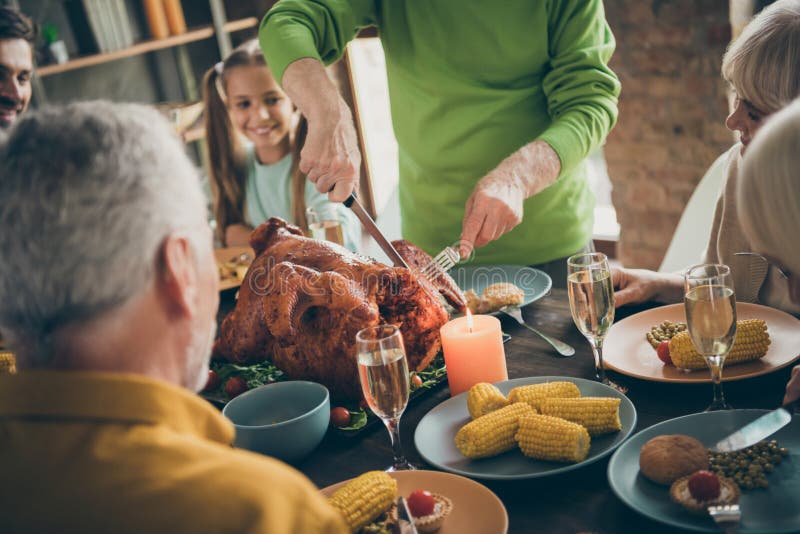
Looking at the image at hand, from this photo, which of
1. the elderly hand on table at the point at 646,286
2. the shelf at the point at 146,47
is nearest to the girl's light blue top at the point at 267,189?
the shelf at the point at 146,47

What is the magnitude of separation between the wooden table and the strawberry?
0.19 ft

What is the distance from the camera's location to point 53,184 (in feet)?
2.64

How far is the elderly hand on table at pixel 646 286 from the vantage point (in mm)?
1815

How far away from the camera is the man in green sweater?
201cm

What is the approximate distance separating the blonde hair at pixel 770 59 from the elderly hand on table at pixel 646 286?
42cm

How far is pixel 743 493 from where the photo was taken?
1.08 metres

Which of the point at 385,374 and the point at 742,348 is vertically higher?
the point at 385,374

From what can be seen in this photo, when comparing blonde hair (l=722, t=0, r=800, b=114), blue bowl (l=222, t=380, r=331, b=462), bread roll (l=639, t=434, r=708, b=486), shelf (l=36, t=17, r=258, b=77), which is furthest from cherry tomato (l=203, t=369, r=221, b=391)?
shelf (l=36, t=17, r=258, b=77)

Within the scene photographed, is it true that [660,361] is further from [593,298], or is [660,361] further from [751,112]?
[751,112]

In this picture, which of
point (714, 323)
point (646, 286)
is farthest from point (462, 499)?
point (646, 286)

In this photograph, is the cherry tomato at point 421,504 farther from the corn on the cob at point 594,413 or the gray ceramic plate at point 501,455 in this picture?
the corn on the cob at point 594,413

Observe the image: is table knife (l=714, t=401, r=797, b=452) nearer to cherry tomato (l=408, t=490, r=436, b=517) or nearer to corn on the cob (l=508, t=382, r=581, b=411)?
corn on the cob (l=508, t=382, r=581, b=411)

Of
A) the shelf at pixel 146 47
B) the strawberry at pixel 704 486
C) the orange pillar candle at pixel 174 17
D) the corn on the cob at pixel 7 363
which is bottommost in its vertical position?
the strawberry at pixel 704 486

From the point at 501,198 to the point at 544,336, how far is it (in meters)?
0.32
